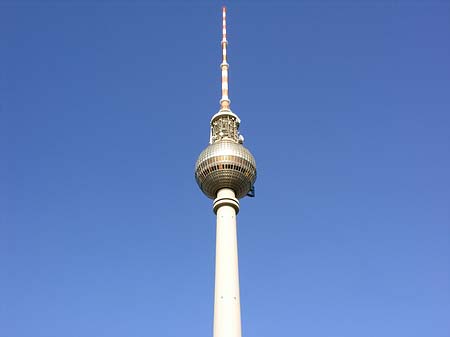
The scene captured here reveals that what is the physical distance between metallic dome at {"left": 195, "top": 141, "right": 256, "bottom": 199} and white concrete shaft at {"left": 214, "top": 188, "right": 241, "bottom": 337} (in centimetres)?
150

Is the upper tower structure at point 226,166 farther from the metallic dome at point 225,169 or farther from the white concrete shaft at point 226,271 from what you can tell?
the white concrete shaft at point 226,271

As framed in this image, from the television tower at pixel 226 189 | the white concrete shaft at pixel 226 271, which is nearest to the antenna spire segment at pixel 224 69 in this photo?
the television tower at pixel 226 189

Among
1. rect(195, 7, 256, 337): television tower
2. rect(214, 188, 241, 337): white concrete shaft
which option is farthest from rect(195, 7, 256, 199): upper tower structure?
rect(214, 188, 241, 337): white concrete shaft

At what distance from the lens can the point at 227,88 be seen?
100312 mm

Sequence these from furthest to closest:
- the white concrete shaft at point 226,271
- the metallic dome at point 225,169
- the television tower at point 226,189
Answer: the metallic dome at point 225,169 → the television tower at point 226,189 → the white concrete shaft at point 226,271

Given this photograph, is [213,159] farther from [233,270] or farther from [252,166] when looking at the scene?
[233,270]

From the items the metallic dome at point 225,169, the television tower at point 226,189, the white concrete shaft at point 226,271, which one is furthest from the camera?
the metallic dome at point 225,169

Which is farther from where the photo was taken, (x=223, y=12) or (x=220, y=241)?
(x=223, y=12)

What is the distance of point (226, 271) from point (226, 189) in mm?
13392

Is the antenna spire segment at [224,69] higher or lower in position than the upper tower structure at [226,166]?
higher

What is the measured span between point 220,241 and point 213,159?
12.8 metres

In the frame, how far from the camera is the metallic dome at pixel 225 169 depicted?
85.6 meters

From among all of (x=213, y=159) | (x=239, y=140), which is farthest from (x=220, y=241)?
(x=239, y=140)

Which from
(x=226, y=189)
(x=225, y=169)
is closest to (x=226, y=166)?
(x=225, y=169)
